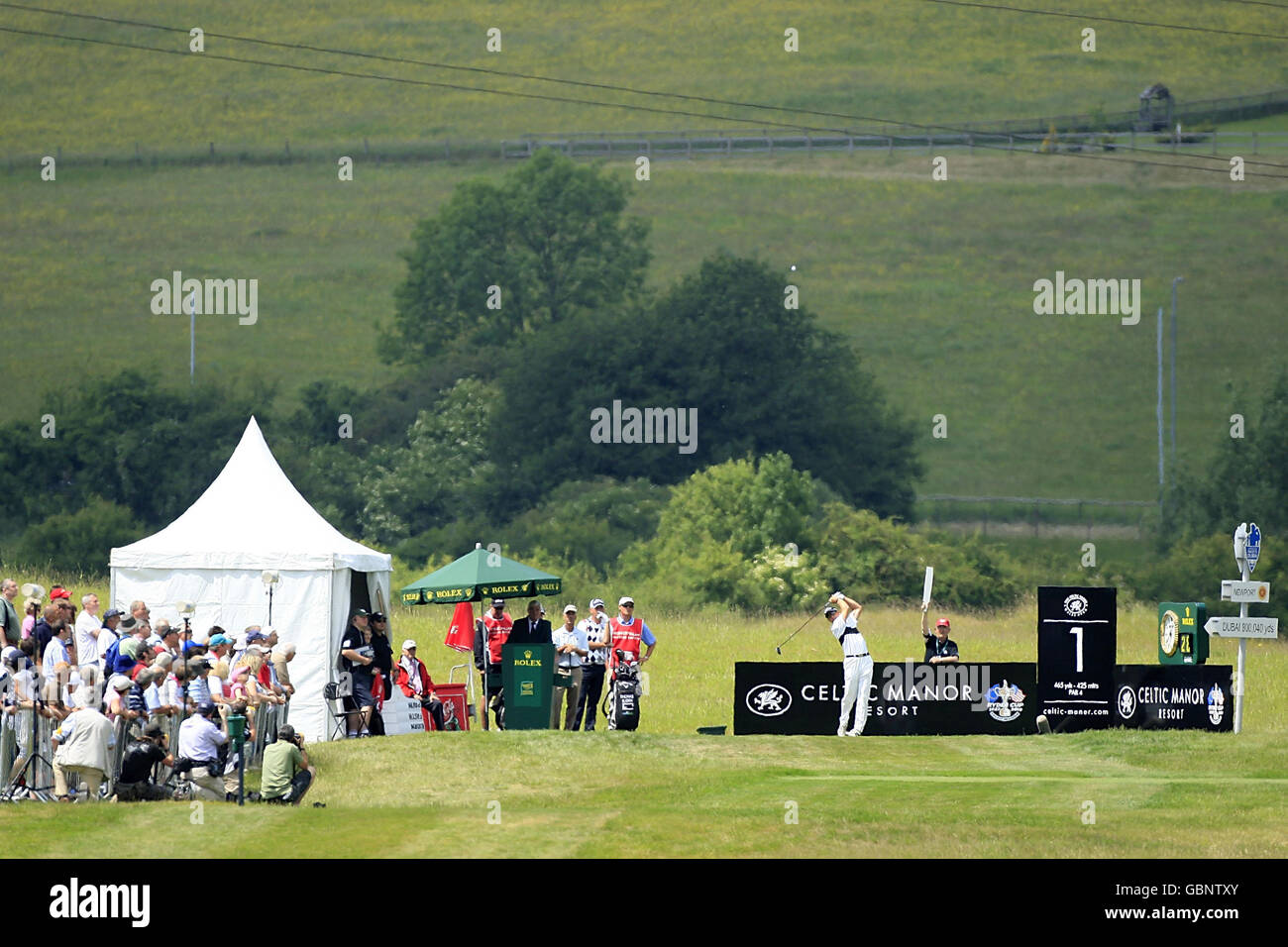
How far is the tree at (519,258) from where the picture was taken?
102500 mm

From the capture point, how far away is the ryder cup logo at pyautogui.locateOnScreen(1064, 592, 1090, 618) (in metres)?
28.2

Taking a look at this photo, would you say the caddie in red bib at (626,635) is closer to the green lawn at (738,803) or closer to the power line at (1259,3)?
the green lawn at (738,803)

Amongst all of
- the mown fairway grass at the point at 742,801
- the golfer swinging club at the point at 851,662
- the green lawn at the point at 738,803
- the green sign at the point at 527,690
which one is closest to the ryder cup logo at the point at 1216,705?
the mown fairway grass at the point at 742,801

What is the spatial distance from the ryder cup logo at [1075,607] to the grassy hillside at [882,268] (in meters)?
54.7

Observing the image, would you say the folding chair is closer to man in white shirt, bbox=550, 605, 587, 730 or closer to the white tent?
the white tent

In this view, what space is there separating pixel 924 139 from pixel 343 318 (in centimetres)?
3673

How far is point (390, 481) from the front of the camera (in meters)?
85.3

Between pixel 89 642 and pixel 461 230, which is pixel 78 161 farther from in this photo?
pixel 89 642

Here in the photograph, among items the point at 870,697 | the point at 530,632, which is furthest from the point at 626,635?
the point at 870,697

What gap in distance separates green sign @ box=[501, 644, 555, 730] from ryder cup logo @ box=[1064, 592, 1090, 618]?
7.55 metres

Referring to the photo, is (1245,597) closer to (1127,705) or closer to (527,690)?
(1127,705)

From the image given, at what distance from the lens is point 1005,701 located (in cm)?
2817

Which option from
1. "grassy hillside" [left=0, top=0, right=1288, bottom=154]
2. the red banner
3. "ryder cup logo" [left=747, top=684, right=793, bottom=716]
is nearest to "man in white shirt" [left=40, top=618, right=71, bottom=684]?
the red banner

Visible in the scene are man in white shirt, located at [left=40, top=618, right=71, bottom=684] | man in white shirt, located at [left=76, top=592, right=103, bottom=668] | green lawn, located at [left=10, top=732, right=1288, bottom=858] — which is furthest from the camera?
man in white shirt, located at [left=76, top=592, right=103, bottom=668]
